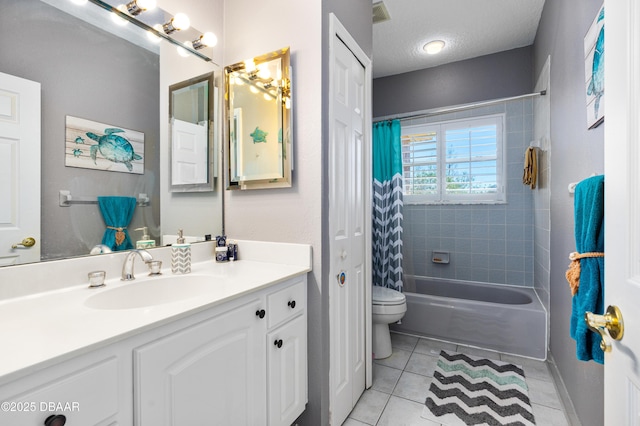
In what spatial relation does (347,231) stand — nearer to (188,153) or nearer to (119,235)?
(188,153)

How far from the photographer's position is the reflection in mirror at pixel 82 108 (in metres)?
1.03

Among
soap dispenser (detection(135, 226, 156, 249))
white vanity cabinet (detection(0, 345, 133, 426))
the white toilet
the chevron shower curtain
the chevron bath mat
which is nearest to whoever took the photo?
white vanity cabinet (detection(0, 345, 133, 426))

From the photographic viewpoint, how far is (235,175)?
64.6 inches

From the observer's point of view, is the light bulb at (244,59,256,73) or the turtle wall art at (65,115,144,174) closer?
the turtle wall art at (65,115,144,174)

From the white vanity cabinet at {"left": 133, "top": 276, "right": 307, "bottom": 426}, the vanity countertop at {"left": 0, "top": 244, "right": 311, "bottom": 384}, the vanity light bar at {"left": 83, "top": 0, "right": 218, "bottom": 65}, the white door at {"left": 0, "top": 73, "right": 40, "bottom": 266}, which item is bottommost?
the white vanity cabinet at {"left": 133, "top": 276, "right": 307, "bottom": 426}

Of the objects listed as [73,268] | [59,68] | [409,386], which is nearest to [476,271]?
[409,386]

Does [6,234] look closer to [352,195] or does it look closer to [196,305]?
[196,305]

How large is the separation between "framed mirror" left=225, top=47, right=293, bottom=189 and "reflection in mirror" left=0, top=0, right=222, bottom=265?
1.10ft

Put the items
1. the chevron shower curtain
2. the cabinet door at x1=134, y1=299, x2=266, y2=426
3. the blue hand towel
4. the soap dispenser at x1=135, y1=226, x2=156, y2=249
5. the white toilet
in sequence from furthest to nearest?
the chevron shower curtain
the white toilet
the soap dispenser at x1=135, y1=226, x2=156, y2=249
the blue hand towel
the cabinet door at x1=134, y1=299, x2=266, y2=426

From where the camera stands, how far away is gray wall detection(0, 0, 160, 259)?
1022 millimetres

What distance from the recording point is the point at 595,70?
1.20 m

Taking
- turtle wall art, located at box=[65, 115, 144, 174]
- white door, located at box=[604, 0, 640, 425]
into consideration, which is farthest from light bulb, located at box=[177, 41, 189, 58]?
white door, located at box=[604, 0, 640, 425]

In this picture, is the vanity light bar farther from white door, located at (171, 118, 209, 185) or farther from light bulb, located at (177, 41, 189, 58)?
white door, located at (171, 118, 209, 185)

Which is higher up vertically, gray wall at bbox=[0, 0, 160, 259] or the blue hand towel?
gray wall at bbox=[0, 0, 160, 259]
